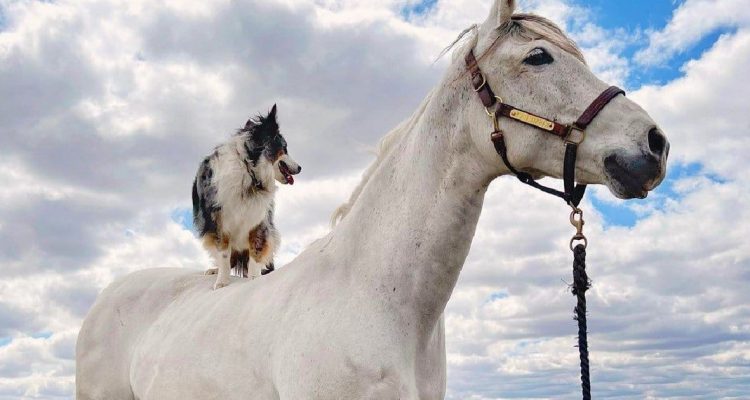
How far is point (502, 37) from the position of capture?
15.2 ft

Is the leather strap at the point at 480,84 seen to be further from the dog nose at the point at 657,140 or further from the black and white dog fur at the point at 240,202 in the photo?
the black and white dog fur at the point at 240,202

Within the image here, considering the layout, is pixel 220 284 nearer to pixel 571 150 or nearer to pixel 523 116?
pixel 523 116

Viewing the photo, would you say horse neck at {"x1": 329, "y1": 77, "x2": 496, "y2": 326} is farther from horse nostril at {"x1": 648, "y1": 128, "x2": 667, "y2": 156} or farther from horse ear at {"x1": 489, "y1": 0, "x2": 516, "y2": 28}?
horse nostril at {"x1": 648, "y1": 128, "x2": 667, "y2": 156}

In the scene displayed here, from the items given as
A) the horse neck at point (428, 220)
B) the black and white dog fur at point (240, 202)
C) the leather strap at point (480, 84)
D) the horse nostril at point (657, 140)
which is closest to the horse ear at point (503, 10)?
the leather strap at point (480, 84)

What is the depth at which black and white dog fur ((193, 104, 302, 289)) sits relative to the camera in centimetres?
811

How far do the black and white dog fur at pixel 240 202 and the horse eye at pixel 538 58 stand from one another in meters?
4.07

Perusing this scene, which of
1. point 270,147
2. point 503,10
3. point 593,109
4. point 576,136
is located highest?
point 270,147

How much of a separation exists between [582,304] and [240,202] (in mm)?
5058

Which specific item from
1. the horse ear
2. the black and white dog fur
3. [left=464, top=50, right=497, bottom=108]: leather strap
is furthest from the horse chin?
the black and white dog fur

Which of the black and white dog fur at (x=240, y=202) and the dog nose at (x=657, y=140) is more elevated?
the black and white dog fur at (x=240, y=202)

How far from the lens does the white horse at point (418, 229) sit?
164 inches

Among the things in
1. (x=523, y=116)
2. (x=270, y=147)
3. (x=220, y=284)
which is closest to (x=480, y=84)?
(x=523, y=116)

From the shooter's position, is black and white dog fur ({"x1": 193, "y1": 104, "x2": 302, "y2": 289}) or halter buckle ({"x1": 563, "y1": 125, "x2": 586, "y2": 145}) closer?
halter buckle ({"x1": 563, "y1": 125, "x2": 586, "y2": 145})

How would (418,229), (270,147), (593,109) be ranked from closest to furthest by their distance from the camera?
(593,109) → (418,229) → (270,147)
